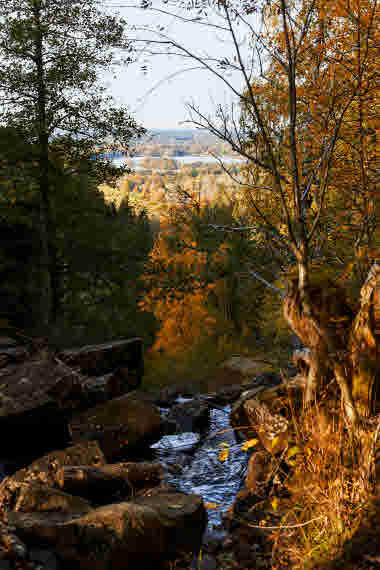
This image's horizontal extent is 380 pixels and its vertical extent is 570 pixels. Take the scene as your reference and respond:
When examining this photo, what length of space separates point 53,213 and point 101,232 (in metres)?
1.50

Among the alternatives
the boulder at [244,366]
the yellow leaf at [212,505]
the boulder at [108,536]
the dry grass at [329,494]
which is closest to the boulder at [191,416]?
the yellow leaf at [212,505]

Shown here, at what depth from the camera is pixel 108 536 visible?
390cm

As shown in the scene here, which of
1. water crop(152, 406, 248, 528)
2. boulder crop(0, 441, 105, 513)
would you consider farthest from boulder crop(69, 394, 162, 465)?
boulder crop(0, 441, 105, 513)

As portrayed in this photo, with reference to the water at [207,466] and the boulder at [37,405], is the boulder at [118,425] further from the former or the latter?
the water at [207,466]

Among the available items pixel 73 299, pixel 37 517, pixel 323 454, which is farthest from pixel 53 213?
pixel 323 454

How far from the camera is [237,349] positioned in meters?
19.0

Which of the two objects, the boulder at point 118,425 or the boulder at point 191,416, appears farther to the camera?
the boulder at point 191,416

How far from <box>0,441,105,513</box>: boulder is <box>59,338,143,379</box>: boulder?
3398mm

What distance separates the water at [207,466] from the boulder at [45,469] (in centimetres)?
139

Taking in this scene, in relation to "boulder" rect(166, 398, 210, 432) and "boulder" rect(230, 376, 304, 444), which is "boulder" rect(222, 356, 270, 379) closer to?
"boulder" rect(166, 398, 210, 432)

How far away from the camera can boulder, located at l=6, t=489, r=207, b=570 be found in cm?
389

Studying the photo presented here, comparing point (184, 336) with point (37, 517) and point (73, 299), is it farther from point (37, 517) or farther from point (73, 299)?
point (37, 517)

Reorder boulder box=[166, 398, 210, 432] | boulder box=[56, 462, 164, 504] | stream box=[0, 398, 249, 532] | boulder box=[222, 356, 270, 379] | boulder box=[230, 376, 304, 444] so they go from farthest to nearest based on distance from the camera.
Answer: boulder box=[222, 356, 270, 379] < boulder box=[166, 398, 210, 432] < boulder box=[230, 376, 304, 444] < stream box=[0, 398, 249, 532] < boulder box=[56, 462, 164, 504]

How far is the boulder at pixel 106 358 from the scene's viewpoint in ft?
32.1
